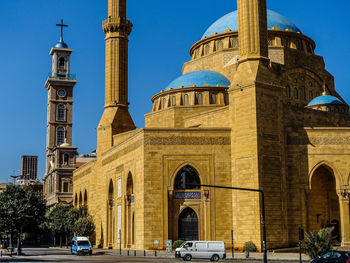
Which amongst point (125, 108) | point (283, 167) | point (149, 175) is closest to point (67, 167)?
point (125, 108)

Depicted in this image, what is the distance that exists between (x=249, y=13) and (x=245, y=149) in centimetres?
942

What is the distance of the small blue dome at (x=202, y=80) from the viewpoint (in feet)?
149

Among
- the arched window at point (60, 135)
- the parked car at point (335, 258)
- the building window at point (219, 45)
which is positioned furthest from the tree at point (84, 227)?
the arched window at point (60, 135)

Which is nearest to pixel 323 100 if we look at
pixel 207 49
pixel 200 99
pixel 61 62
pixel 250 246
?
pixel 200 99

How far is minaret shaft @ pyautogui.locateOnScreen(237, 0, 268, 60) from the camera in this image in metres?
36.0

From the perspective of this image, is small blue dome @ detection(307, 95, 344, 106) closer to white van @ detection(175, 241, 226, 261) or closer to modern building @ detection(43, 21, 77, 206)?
white van @ detection(175, 241, 226, 261)

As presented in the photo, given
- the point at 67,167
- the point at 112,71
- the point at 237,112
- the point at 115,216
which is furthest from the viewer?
the point at 67,167

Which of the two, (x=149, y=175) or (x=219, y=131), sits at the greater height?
(x=219, y=131)

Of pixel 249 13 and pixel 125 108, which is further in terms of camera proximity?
pixel 125 108

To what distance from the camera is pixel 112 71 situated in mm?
48406

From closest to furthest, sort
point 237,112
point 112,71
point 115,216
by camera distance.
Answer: point 237,112, point 115,216, point 112,71

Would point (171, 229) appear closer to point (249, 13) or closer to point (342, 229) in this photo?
point (342, 229)

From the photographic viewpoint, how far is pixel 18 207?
43.0 metres

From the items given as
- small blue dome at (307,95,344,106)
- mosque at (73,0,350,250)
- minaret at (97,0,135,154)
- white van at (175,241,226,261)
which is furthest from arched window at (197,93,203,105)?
white van at (175,241,226,261)
